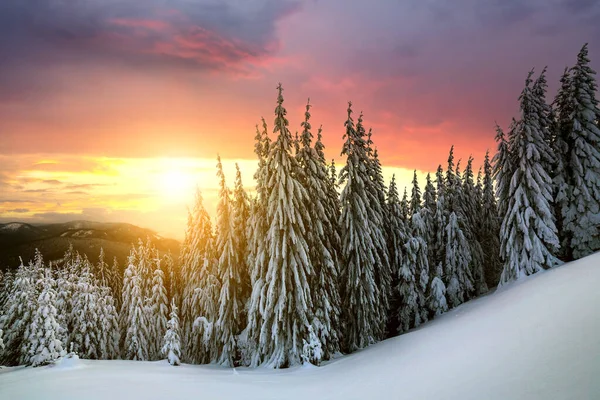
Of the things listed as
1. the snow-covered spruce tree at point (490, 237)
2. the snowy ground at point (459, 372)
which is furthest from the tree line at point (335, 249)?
the snow-covered spruce tree at point (490, 237)

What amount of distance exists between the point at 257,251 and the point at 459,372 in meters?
16.6

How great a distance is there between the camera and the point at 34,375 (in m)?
16.1

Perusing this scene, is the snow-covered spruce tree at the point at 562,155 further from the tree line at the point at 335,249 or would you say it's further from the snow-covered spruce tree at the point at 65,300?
the snow-covered spruce tree at the point at 65,300

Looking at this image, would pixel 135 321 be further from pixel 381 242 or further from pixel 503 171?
pixel 503 171

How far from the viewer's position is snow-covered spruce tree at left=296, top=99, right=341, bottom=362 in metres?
23.3

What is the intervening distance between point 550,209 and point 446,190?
40.0ft

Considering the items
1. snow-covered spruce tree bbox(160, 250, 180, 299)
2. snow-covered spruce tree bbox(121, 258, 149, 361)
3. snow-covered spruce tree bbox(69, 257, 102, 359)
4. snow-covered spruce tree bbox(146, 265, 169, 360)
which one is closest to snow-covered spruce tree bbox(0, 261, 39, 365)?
snow-covered spruce tree bbox(69, 257, 102, 359)

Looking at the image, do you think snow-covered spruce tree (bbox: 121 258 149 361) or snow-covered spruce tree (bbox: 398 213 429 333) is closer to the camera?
snow-covered spruce tree (bbox: 398 213 429 333)

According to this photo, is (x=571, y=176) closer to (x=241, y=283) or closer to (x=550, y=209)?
(x=550, y=209)

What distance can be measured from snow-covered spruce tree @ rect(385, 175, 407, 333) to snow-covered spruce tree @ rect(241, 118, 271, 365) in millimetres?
14200

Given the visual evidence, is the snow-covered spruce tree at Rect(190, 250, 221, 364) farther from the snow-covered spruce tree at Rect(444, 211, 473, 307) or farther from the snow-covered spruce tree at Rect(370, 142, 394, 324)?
the snow-covered spruce tree at Rect(444, 211, 473, 307)

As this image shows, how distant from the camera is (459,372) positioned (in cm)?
1016

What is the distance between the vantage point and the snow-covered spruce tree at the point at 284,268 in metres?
22.1

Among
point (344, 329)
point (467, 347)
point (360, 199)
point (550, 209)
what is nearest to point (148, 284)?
point (344, 329)
